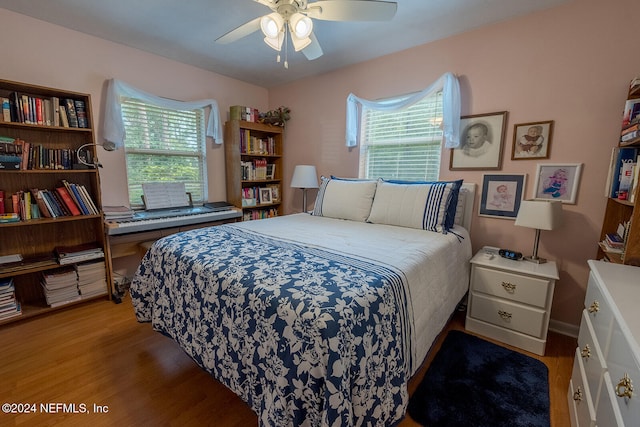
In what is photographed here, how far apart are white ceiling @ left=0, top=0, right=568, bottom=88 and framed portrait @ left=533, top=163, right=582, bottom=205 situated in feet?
3.65

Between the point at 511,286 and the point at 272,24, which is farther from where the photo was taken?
the point at 511,286

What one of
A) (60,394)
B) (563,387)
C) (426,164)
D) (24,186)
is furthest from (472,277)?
(24,186)

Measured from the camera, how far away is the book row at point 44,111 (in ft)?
6.39

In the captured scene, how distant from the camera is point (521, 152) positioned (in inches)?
81.4

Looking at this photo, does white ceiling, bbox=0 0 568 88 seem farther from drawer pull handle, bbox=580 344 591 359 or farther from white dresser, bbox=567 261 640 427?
drawer pull handle, bbox=580 344 591 359

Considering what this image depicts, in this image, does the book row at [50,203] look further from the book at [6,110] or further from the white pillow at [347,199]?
the white pillow at [347,199]

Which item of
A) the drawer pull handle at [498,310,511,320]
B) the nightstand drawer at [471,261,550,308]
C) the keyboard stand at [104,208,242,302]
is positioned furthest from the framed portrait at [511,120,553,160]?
the keyboard stand at [104,208,242,302]

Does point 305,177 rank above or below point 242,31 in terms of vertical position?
below

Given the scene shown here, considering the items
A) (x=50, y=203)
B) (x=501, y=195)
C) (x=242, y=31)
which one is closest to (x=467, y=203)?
(x=501, y=195)

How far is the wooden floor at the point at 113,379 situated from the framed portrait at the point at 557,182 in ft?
3.38

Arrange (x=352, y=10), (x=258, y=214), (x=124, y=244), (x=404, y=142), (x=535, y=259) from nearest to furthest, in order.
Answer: (x=352, y=10) < (x=535, y=259) < (x=124, y=244) < (x=404, y=142) < (x=258, y=214)

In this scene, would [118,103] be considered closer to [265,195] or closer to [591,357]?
[265,195]

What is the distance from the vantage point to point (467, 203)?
2.31m

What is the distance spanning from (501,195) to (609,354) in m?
1.50
